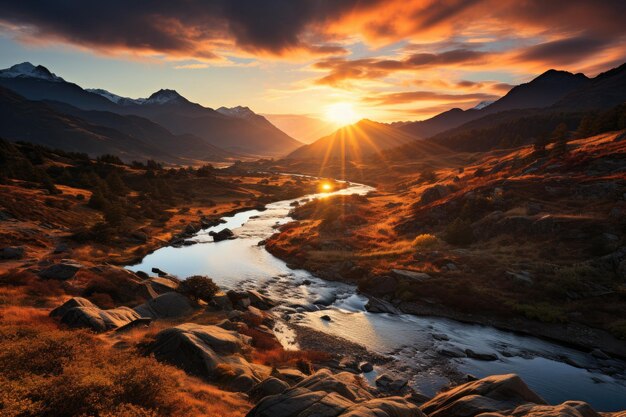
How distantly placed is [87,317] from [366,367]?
18.7m

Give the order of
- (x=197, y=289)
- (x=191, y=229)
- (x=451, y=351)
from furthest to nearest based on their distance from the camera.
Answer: (x=191, y=229) < (x=197, y=289) < (x=451, y=351)

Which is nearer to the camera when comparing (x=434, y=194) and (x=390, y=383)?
(x=390, y=383)

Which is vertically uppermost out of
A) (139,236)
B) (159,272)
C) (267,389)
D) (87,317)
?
(87,317)

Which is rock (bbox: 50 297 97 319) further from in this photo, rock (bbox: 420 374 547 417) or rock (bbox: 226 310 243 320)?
rock (bbox: 420 374 547 417)

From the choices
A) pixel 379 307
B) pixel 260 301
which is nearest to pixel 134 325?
pixel 260 301

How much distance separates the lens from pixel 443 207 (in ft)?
190

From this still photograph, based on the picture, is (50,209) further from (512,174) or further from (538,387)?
(512,174)

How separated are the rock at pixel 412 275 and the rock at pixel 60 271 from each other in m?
33.3

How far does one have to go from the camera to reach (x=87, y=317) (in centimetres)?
2211

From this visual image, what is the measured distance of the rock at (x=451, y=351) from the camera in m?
26.2

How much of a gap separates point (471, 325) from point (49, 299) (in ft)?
117

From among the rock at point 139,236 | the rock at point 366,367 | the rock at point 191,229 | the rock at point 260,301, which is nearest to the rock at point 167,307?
the rock at point 260,301

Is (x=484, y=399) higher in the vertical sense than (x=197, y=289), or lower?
higher

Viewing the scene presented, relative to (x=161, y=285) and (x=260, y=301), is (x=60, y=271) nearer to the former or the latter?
(x=161, y=285)
